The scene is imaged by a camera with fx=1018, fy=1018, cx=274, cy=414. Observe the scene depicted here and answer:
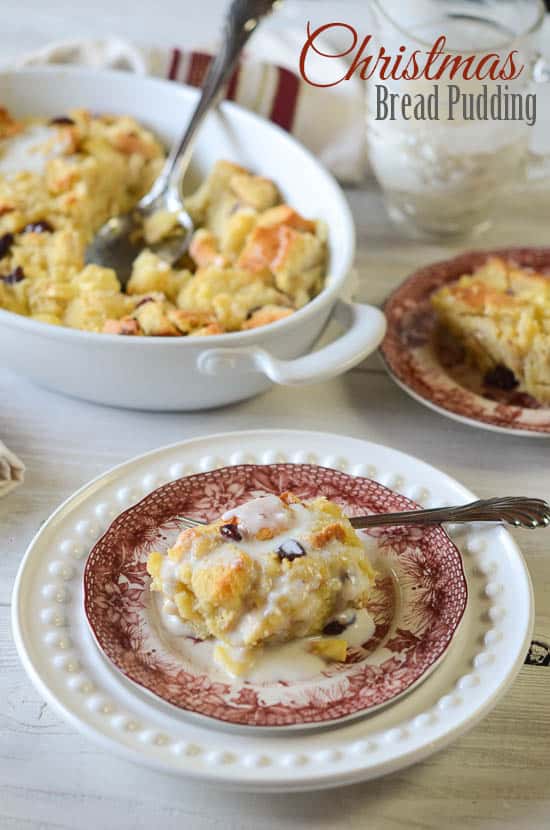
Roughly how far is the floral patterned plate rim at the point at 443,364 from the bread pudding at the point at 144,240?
0.14m

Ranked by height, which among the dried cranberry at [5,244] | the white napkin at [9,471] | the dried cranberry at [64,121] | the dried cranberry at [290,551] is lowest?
the white napkin at [9,471]

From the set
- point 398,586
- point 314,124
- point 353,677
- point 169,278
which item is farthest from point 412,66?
point 353,677

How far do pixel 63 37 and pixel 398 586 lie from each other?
1.62m

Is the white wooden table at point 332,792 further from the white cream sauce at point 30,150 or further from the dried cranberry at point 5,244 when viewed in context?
the white cream sauce at point 30,150

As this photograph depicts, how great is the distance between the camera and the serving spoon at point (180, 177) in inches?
62.7

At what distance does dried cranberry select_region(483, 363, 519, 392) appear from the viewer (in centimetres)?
142

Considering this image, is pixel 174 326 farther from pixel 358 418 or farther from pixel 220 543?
pixel 220 543

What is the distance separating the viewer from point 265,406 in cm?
144

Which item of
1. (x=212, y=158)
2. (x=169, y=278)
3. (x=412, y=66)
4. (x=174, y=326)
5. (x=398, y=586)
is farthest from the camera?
(x=212, y=158)

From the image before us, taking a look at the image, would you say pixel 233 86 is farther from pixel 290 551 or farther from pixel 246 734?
pixel 246 734

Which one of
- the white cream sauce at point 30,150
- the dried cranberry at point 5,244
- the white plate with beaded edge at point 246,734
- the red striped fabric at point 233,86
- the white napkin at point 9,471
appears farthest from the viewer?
the red striped fabric at point 233,86

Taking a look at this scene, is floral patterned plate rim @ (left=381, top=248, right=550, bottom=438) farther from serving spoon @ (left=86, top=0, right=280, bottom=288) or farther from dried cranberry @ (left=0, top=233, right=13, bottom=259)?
dried cranberry @ (left=0, top=233, right=13, bottom=259)

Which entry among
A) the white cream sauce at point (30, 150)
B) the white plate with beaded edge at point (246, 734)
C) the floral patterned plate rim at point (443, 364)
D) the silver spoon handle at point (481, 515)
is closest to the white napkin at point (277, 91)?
the white cream sauce at point (30, 150)

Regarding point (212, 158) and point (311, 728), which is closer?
Result: point (311, 728)
